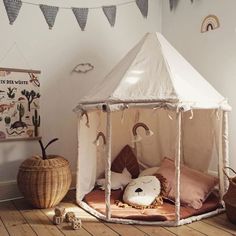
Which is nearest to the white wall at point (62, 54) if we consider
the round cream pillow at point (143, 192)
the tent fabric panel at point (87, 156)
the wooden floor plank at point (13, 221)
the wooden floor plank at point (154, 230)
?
the wooden floor plank at point (13, 221)

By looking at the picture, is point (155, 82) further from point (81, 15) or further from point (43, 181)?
point (81, 15)

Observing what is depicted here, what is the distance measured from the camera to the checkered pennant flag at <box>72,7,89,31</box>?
11.5 ft

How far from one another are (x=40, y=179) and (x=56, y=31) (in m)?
1.62

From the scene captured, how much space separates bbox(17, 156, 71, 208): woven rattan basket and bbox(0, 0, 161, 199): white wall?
0.48 meters

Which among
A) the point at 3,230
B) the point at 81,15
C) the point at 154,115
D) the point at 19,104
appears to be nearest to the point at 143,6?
the point at 81,15

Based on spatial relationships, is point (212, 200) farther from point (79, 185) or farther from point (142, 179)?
point (79, 185)

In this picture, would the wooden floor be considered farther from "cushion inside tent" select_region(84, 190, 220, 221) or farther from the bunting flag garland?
the bunting flag garland

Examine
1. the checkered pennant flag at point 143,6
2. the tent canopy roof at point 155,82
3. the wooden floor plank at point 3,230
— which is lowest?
the wooden floor plank at point 3,230

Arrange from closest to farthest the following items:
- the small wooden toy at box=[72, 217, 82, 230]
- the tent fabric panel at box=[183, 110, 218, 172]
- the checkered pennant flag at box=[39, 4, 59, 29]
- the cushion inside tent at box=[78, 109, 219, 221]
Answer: the small wooden toy at box=[72, 217, 82, 230] → the cushion inside tent at box=[78, 109, 219, 221] → the tent fabric panel at box=[183, 110, 218, 172] → the checkered pennant flag at box=[39, 4, 59, 29]

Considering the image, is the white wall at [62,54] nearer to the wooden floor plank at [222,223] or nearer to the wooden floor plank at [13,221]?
the wooden floor plank at [13,221]

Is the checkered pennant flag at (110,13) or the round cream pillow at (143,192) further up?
the checkered pennant flag at (110,13)

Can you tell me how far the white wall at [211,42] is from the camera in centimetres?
310

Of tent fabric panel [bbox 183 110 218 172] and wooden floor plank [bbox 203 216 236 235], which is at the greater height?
tent fabric panel [bbox 183 110 218 172]

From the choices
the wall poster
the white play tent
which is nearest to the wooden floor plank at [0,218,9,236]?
the white play tent
